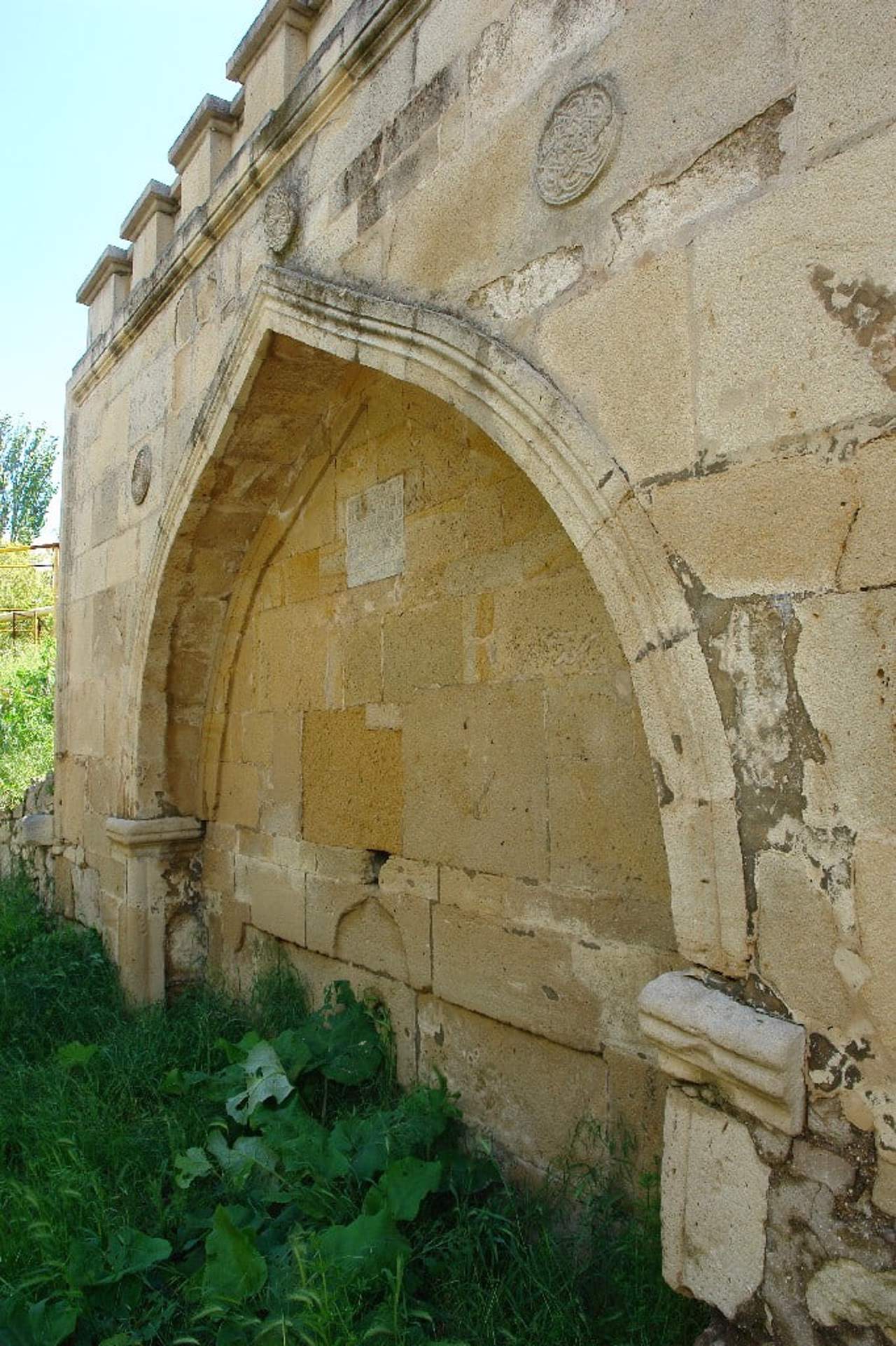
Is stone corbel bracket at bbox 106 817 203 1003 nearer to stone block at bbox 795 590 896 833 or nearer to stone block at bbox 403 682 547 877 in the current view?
stone block at bbox 403 682 547 877

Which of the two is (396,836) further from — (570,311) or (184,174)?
(184,174)

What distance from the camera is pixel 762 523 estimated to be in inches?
64.9

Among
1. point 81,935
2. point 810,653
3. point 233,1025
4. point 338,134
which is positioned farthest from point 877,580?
point 81,935

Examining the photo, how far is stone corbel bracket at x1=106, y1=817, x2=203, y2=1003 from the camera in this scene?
4.59 meters

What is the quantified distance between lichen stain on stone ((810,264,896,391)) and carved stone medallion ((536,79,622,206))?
0.69 metres

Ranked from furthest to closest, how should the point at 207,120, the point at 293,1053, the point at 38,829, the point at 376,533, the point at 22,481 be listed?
the point at 22,481, the point at 38,829, the point at 207,120, the point at 376,533, the point at 293,1053

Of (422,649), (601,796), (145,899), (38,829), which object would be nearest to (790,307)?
(601,796)

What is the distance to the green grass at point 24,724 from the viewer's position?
333 inches

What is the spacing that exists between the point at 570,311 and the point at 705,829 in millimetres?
1168

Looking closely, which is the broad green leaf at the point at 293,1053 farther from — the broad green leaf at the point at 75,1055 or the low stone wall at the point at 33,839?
the low stone wall at the point at 33,839

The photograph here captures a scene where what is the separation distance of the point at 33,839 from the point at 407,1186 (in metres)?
4.47

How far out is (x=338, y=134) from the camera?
122 inches

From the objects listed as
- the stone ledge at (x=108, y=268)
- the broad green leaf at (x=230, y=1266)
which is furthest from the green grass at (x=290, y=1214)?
the stone ledge at (x=108, y=268)

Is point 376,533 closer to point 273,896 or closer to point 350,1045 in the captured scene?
point 273,896
